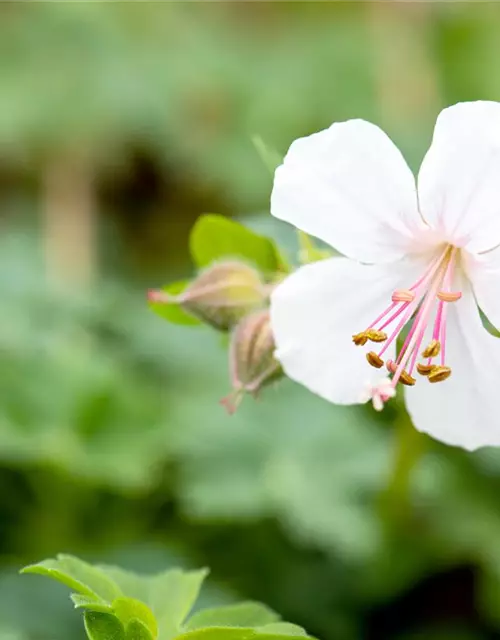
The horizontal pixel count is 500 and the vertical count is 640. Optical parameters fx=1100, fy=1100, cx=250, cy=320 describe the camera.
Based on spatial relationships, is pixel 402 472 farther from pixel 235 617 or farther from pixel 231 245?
pixel 235 617

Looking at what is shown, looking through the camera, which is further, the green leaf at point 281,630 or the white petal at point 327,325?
the white petal at point 327,325

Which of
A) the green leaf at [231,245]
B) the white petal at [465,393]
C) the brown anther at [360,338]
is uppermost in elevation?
the green leaf at [231,245]

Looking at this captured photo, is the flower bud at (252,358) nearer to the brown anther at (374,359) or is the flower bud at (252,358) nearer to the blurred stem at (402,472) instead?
the brown anther at (374,359)

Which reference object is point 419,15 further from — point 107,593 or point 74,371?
point 107,593

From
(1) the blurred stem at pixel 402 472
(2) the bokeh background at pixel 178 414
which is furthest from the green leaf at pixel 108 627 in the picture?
(1) the blurred stem at pixel 402 472

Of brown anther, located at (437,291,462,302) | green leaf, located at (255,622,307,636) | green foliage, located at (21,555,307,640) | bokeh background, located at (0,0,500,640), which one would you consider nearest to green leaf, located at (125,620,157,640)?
green foliage, located at (21,555,307,640)

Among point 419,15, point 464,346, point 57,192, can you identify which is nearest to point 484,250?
point 464,346

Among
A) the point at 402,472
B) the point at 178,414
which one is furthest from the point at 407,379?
the point at 178,414
